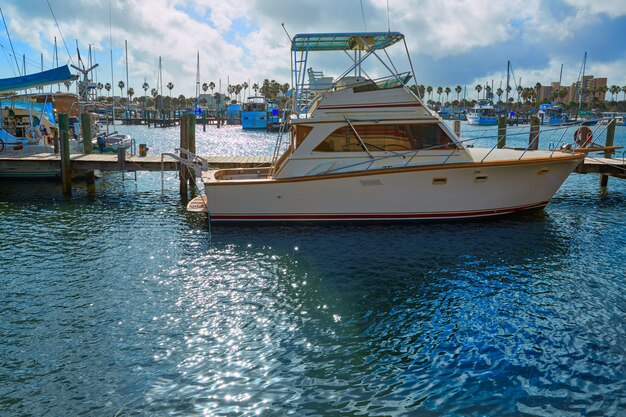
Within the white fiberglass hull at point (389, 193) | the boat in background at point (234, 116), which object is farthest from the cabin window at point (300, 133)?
the boat in background at point (234, 116)

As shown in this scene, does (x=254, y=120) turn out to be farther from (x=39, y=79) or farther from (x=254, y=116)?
(x=39, y=79)

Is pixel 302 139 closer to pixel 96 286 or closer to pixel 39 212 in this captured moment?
pixel 96 286

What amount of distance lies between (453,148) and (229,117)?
97.4 metres

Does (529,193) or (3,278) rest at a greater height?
(529,193)

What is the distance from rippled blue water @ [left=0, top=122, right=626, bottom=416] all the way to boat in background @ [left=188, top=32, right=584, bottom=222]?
552 millimetres

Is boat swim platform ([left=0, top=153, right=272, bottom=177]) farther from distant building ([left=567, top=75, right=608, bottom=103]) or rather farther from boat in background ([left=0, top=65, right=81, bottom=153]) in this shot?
distant building ([left=567, top=75, right=608, bottom=103])

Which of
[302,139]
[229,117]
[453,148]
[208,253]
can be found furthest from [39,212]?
[229,117]

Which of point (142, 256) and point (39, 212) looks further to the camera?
point (39, 212)

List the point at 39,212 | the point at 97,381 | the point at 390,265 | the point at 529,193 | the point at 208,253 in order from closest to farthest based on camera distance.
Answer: the point at 97,381, the point at 390,265, the point at 208,253, the point at 529,193, the point at 39,212

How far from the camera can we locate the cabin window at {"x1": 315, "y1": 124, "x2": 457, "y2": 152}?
12.9m

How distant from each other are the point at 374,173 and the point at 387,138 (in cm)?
123

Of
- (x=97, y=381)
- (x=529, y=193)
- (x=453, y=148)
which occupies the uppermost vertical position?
(x=453, y=148)

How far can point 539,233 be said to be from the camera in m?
12.5

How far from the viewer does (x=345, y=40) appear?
46.5ft
